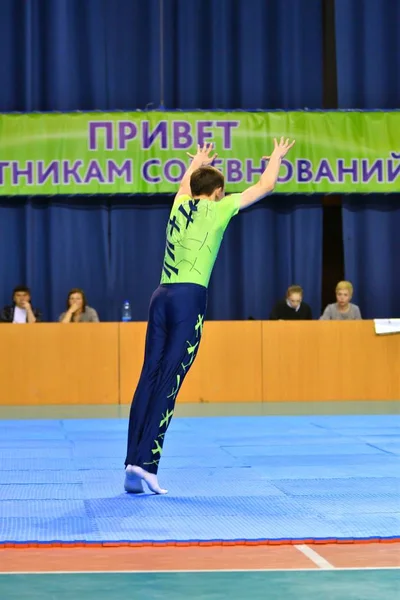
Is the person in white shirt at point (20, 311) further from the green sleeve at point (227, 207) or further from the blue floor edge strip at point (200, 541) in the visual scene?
the blue floor edge strip at point (200, 541)

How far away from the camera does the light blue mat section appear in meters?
4.52

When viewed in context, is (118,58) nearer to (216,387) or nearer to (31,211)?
(31,211)

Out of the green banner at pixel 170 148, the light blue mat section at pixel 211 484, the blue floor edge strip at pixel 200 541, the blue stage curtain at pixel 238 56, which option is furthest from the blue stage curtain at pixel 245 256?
the blue floor edge strip at pixel 200 541

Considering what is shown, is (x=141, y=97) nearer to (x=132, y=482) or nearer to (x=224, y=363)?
(x=224, y=363)

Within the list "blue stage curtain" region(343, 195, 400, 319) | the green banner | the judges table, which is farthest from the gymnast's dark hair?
"blue stage curtain" region(343, 195, 400, 319)

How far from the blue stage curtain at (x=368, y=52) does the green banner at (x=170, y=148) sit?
70cm

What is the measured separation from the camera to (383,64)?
1376cm

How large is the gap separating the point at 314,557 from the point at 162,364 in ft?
5.50

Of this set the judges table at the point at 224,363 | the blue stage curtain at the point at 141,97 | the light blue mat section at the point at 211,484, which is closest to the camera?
the light blue mat section at the point at 211,484

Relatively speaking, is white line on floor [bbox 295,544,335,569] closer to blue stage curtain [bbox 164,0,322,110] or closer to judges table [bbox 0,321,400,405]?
judges table [bbox 0,321,400,405]

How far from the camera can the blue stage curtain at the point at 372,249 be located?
1373cm

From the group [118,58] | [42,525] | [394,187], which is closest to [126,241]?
[118,58]

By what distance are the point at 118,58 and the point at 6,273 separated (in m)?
2.84

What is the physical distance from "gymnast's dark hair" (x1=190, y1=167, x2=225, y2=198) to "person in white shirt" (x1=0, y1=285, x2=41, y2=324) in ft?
21.8
